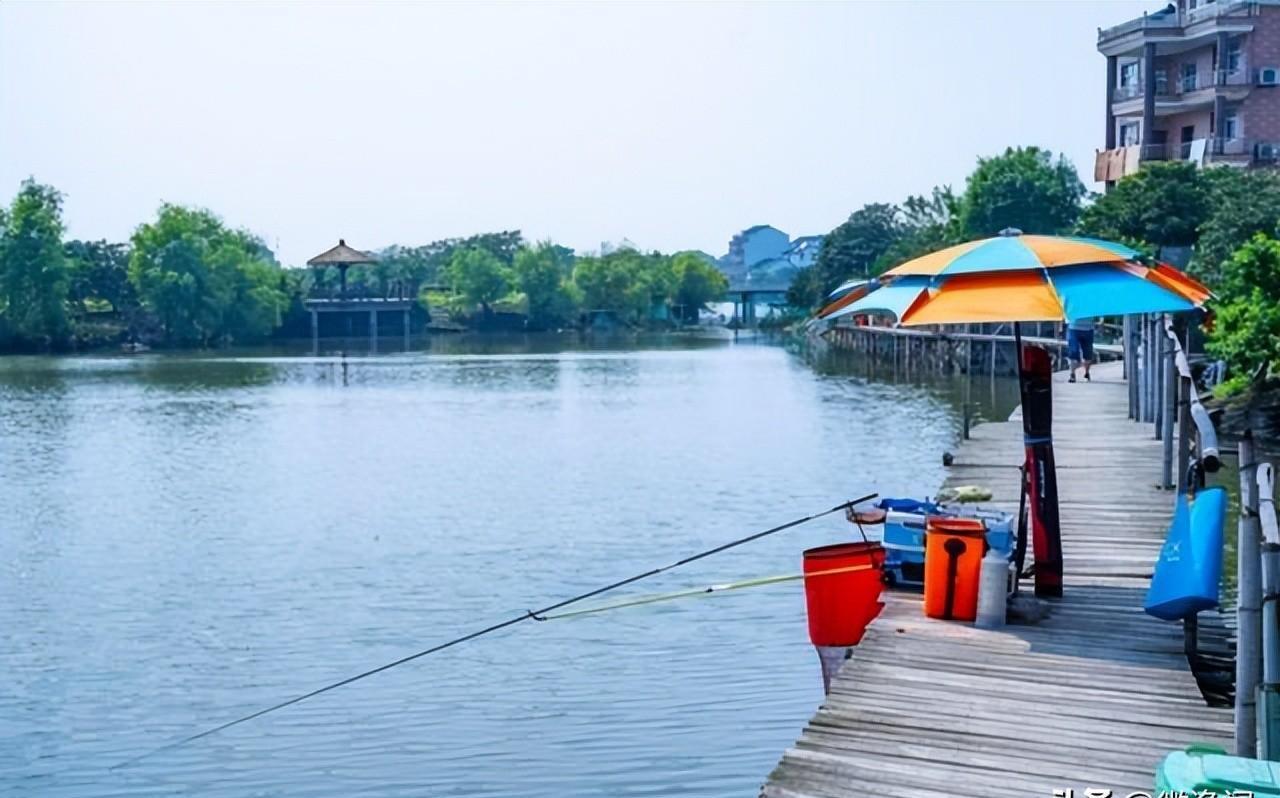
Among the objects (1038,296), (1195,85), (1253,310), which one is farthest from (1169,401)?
(1195,85)

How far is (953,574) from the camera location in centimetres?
802

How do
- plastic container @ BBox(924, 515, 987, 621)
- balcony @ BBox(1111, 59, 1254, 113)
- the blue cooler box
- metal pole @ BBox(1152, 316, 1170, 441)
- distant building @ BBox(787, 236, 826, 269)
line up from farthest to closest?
distant building @ BBox(787, 236, 826, 269) < balcony @ BBox(1111, 59, 1254, 113) < metal pole @ BBox(1152, 316, 1170, 441) < the blue cooler box < plastic container @ BBox(924, 515, 987, 621)

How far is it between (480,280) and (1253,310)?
9058cm

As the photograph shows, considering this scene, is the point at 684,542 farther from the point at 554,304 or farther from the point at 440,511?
the point at 554,304

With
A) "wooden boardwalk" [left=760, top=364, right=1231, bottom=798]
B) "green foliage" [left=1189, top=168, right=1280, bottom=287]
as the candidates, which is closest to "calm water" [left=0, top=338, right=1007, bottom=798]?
"wooden boardwalk" [left=760, top=364, right=1231, bottom=798]

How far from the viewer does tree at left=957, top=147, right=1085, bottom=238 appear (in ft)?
198

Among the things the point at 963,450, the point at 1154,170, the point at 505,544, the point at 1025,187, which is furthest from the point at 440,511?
the point at 1025,187

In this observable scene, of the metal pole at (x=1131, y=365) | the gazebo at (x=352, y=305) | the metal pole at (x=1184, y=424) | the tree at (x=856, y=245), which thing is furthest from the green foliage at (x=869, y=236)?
the metal pole at (x=1184, y=424)

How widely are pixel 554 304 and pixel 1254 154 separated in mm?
70184

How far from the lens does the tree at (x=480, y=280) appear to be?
110m

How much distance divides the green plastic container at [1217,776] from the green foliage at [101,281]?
288ft

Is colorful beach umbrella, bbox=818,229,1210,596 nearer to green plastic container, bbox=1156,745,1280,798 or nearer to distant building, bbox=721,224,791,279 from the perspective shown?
green plastic container, bbox=1156,745,1280,798

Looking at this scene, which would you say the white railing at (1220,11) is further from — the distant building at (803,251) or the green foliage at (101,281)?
the distant building at (803,251)

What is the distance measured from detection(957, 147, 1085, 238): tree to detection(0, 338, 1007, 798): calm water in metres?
27.8
